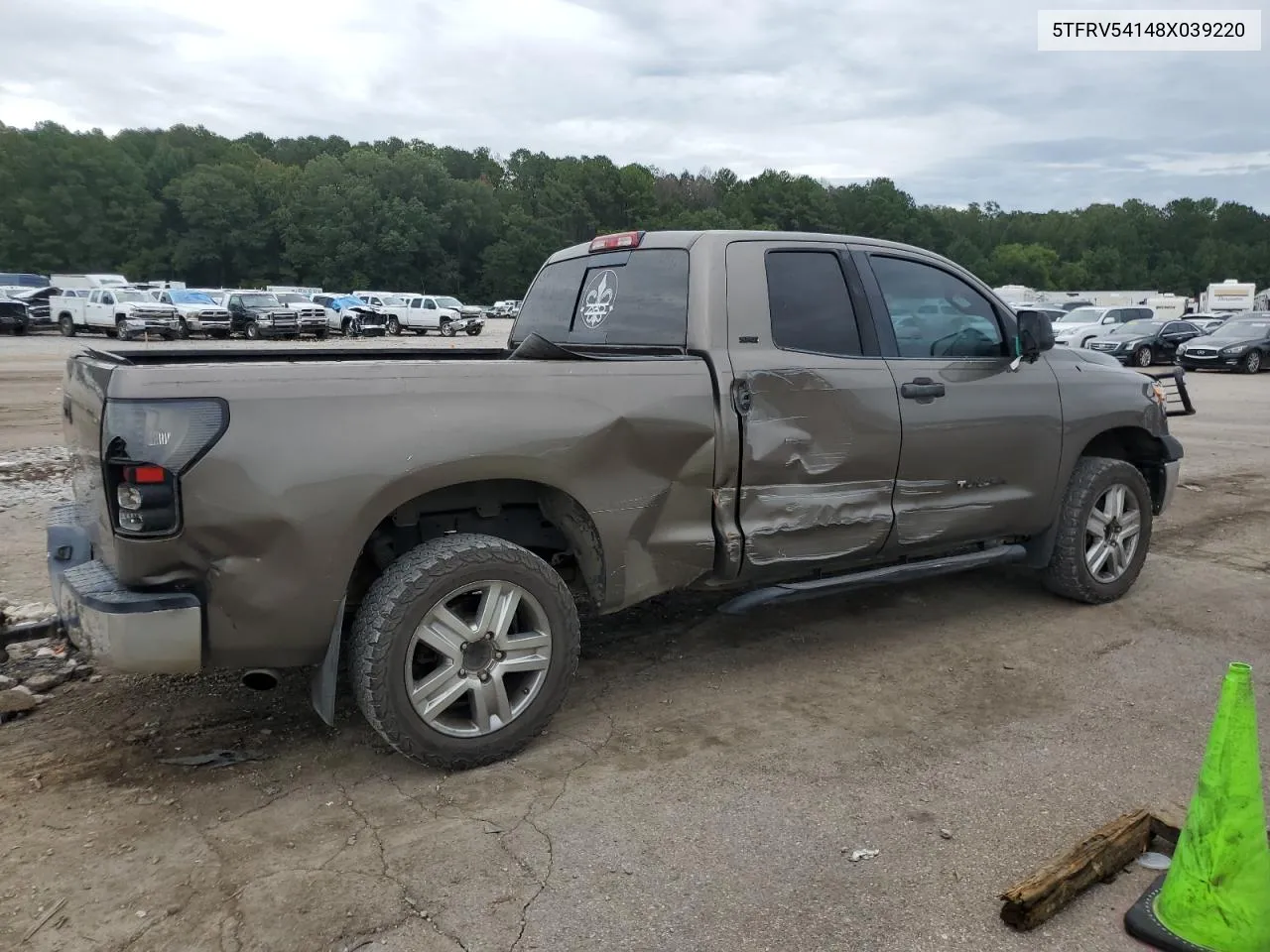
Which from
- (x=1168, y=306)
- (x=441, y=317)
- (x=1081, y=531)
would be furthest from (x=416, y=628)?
(x=1168, y=306)

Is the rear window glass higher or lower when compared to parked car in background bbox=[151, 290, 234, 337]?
higher

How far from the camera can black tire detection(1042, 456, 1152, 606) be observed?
526 centimetres

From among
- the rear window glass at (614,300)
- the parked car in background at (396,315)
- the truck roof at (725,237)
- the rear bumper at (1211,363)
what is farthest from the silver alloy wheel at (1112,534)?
the parked car in background at (396,315)

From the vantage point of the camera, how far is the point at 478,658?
11.5ft

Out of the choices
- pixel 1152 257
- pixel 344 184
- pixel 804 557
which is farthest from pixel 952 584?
pixel 1152 257

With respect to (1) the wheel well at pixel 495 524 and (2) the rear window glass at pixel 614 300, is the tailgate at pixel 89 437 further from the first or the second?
(2) the rear window glass at pixel 614 300

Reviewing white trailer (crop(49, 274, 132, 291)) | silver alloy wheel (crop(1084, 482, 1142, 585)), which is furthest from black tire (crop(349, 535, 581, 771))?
white trailer (crop(49, 274, 132, 291))

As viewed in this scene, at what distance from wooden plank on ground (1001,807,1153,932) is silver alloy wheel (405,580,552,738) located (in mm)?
1710

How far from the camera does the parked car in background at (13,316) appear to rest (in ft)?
111

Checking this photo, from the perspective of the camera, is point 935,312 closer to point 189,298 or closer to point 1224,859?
point 1224,859

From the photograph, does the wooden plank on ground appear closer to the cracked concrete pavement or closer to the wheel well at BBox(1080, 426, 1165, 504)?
the cracked concrete pavement

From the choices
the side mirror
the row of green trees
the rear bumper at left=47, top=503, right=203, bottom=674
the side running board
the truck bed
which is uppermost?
the row of green trees

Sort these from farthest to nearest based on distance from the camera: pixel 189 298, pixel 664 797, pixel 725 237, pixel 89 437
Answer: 1. pixel 189 298
2. pixel 725 237
3. pixel 664 797
4. pixel 89 437

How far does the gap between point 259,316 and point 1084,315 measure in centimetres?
2672
